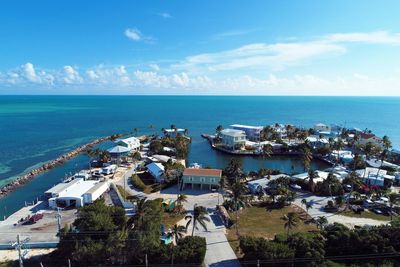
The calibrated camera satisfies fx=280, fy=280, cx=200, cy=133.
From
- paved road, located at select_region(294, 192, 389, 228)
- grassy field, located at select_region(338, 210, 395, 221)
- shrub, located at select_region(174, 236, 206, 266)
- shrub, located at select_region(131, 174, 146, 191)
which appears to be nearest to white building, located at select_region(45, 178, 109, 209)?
shrub, located at select_region(131, 174, 146, 191)

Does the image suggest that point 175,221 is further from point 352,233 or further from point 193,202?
point 352,233

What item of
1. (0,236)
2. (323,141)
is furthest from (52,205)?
(323,141)

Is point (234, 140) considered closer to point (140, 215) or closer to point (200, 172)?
point (200, 172)

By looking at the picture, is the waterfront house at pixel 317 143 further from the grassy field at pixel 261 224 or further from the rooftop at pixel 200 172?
the grassy field at pixel 261 224

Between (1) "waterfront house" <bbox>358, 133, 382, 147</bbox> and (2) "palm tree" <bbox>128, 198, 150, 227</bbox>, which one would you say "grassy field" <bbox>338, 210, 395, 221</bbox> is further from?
(1) "waterfront house" <bbox>358, 133, 382, 147</bbox>

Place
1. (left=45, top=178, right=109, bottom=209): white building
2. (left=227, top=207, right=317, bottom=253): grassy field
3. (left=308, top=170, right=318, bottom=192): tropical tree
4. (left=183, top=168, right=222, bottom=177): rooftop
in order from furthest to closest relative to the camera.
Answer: (left=183, top=168, right=222, bottom=177): rooftop → (left=308, top=170, right=318, bottom=192): tropical tree → (left=45, top=178, right=109, bottom=209): white building → (left=227, top=207, right=317, bottom=253): grassy field

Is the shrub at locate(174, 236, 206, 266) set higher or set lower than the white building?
higher
